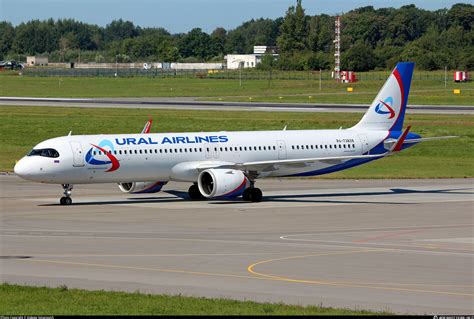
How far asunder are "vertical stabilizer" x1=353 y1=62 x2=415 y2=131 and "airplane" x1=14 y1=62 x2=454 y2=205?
6 centimetres

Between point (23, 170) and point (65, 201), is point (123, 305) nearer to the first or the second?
point (23, 170)

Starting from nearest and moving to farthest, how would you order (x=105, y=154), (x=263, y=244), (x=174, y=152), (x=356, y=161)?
(x=263, y=244) < (x=105, y=154) < (x=174, y=152) < (x=356, y=161)

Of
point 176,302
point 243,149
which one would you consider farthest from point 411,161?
point 176,302

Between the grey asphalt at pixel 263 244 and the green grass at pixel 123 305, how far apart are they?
160 centimetres

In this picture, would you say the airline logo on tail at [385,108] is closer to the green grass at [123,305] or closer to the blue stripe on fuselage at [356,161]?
the blue stripe on fuselage at [356,161]

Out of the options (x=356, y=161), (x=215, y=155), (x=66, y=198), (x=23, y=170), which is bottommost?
(x=66, y=198)

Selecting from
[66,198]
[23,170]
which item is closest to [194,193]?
[66,198]

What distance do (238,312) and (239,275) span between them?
7908mm

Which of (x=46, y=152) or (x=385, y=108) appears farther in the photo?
(x=385, y=108)

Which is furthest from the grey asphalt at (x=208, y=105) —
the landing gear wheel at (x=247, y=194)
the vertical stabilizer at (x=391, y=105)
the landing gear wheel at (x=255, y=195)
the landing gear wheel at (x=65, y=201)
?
the landing gear wheel at (x=65, y=201)

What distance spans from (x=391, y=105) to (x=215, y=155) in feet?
41.6

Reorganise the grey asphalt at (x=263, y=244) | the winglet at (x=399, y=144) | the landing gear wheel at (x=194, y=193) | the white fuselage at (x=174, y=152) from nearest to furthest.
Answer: the grey asphalt at (x=263, y=244)
the white fuselage at (x=174, y=152)
the landing gear wheel at (x=194, y=193)
the winglet at (x=399, y=144)

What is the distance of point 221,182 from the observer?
60.1 metres

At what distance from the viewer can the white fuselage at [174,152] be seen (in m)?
58.9
